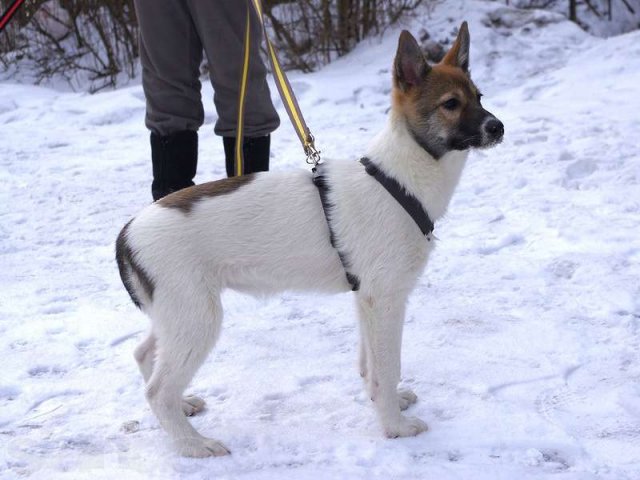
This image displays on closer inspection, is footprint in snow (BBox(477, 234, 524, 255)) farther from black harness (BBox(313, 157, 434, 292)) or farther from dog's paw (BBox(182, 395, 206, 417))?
dog's paw (BBox(182, 395, 206, 417))

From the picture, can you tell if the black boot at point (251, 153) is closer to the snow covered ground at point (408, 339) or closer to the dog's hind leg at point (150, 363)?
the snow covered ground at point (408, 339)

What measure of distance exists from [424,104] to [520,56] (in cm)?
628

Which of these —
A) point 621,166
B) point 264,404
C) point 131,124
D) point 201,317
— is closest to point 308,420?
point 264,404

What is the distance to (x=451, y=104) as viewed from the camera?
115 inches

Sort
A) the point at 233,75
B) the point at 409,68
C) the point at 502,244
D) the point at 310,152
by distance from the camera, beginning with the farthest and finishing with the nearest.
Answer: the point at 502,244
the point at 233,75
the point at 310,152
the point at 409,68

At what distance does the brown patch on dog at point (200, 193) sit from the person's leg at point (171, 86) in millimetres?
→ 1400

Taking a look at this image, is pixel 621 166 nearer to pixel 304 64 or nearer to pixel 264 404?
pixel 264 404

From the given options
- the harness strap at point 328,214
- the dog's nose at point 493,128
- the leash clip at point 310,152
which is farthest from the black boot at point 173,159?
the dog's nose at point 493,128

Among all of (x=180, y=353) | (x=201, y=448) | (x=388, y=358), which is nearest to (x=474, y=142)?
(x=388, y=358)

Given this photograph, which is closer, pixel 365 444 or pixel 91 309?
pixel 365 444

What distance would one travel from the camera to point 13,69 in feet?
33.7

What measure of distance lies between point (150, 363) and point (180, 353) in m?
0.38

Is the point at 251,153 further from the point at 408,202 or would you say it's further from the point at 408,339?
the point at 408,202

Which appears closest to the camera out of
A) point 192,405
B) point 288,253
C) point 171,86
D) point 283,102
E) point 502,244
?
point 288,253
